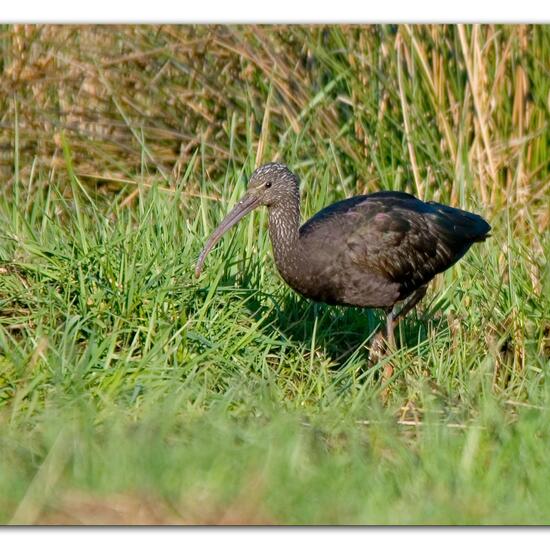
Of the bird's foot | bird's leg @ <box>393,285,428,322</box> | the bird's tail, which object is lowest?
the bird's foot

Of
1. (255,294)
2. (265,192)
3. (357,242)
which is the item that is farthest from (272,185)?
(255,294)

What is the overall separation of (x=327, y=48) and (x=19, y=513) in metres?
4.53

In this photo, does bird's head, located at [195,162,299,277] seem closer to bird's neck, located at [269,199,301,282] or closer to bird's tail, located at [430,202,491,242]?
bird's neck, located at [269,199,301,282]

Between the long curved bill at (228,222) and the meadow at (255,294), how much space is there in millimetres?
204

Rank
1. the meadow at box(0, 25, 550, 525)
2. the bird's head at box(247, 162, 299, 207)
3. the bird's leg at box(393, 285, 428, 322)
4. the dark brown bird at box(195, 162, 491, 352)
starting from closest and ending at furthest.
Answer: the meadow at box(0, 25, 550, 525) < the dark brown bird at box(195, 162, 491, 352) < the bird's head at box(247, 162, 299, 207) < the bird's leg at box(393, 285, 428, 322)

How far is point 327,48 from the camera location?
26.5ft

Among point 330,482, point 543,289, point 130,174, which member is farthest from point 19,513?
point 130,174

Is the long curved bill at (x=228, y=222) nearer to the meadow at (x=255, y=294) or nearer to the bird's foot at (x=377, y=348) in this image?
the meadow at (x=255, y=294)

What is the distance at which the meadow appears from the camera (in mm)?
4555

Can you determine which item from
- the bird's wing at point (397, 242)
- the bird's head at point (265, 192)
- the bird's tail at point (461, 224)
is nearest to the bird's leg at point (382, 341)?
the bird's wing at point (397, 242)

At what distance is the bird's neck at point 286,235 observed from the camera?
238 inches

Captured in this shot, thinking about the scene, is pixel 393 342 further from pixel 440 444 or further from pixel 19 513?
pixel 19 513

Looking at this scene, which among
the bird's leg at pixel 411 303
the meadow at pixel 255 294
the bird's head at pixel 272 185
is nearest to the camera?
the meadow at pixel 255 294

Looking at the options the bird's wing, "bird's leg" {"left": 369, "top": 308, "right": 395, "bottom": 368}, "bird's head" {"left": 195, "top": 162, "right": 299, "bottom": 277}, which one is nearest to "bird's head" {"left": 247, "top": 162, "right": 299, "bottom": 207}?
"bird's head" {"left": 195, "top": 162, "right": 299, "bottom": 277}
